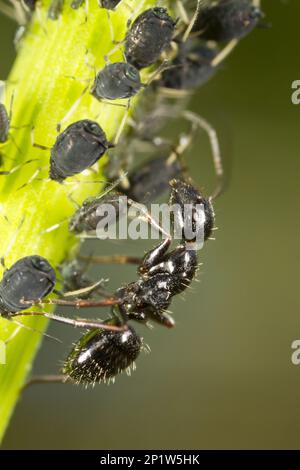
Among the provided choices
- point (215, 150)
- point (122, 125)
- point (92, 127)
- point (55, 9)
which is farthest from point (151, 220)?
point (215, 150)

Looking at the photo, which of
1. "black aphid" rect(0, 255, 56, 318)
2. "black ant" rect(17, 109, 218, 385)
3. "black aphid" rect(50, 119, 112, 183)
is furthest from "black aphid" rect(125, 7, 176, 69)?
"black aphid" rect(0, 255, 56, 318)

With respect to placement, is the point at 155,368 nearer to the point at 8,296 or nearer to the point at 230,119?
the point at 230,119

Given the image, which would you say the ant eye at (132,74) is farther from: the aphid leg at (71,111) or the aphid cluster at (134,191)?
the aphid leg at (71,111)

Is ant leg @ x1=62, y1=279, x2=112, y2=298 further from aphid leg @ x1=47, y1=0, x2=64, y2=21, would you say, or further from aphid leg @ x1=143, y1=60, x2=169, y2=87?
aphid leg @ x1=47, y1=0, x2=64, y2=21

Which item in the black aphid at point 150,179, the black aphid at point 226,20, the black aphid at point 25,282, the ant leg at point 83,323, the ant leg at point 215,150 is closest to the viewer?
the black aphid at point 25,282

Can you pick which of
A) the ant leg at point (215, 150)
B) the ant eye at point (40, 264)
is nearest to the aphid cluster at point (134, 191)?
the ant eye at point (40, 264)

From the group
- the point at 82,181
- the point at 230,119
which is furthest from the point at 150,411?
the point at 82,181

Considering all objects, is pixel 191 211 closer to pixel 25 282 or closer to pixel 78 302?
pixel 78 302
